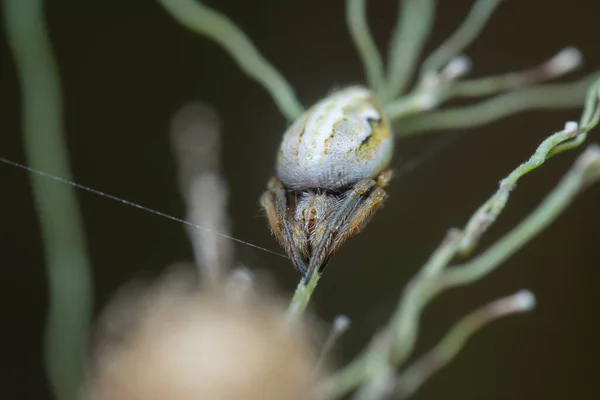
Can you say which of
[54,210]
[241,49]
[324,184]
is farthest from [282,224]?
[54,210]

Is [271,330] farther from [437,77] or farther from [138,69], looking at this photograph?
[138,69]

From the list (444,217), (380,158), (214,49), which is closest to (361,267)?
(444,217)

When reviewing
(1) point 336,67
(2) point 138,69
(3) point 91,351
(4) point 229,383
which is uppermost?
(2) point 138,69

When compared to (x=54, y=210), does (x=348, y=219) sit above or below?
below

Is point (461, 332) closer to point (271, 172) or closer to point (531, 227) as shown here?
point (531, 227)

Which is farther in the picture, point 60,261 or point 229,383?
point 60,261

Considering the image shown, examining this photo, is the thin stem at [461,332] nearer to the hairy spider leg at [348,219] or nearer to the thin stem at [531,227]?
the thin stem at [531,227]

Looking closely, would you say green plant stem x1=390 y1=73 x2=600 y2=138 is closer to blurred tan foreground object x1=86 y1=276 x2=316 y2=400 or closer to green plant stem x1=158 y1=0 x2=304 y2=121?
green plant stem x1=158 y1=0 x2=304 y2=121
